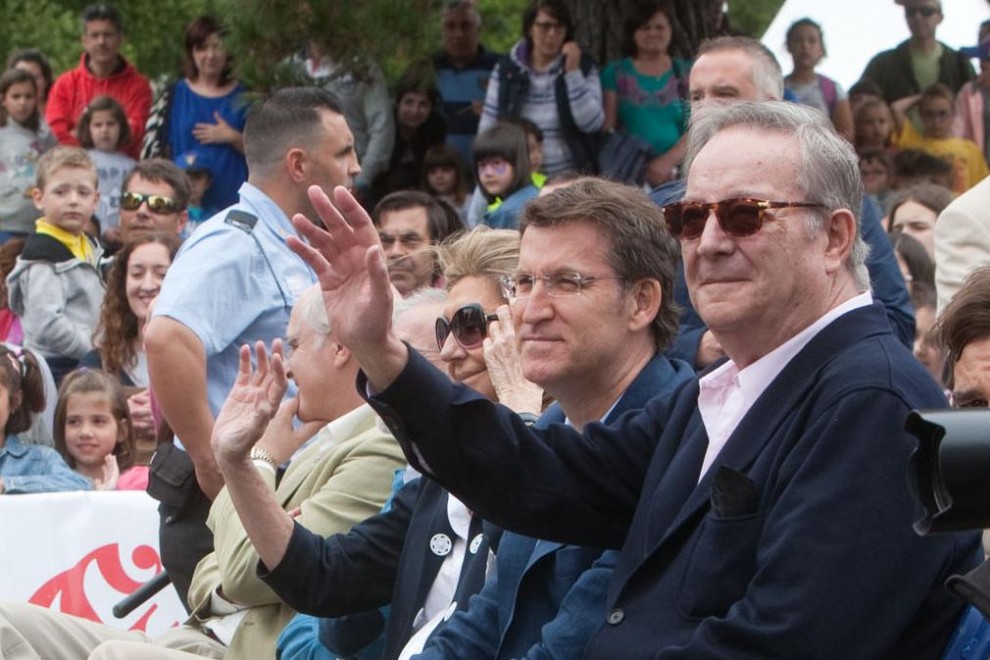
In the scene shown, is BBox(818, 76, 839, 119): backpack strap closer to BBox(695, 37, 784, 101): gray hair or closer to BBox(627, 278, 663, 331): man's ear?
BBox(695, 37, 784, 101): gray hair

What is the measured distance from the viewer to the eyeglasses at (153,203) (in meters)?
10.1

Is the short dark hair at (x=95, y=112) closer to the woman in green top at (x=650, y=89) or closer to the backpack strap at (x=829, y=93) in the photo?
the woman in green top at (x=650, y=89)

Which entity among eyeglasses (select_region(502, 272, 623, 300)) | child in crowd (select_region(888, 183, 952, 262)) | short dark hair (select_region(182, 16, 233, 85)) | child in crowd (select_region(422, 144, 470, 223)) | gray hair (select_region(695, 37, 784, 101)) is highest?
short dark hair (select_region(182, 16, 233, 85))

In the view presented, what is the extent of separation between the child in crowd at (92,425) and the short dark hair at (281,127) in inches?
74.8

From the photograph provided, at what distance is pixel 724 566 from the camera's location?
3.22 meters

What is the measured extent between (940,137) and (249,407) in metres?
8.11

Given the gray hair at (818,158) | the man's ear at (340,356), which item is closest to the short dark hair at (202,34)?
the man's ear at (340,356)

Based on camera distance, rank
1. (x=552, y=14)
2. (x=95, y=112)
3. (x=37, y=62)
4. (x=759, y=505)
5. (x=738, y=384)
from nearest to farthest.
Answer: (x=759, y=505), (x=738, y=384), (x=552, y=14), (x=95, y=112), (x=37, y=62)

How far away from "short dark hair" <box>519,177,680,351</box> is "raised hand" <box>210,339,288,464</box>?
27.6 inches

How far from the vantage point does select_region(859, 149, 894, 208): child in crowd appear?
442 inches

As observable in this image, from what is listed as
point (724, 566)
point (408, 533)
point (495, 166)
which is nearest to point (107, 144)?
point (495, 166)

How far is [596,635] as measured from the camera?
3.42 metres

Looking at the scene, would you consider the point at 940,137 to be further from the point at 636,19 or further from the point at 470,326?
the point at 470,326

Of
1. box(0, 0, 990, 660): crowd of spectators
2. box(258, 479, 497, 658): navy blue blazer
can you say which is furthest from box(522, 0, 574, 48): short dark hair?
box(258, 479, 497, 658): navy blue blazer
